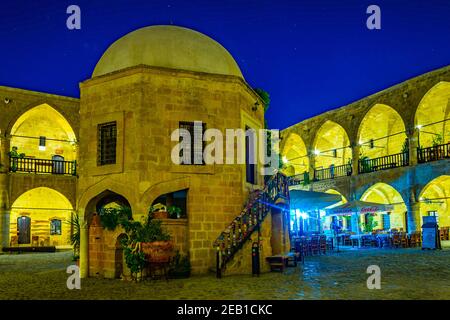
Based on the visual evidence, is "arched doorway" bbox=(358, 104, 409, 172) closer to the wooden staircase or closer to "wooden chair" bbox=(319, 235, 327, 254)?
"wooden chair" bbox=(319, 235, 327, 254)

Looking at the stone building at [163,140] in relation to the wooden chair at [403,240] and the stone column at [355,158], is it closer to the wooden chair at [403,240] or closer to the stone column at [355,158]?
the wooden chair at [403,240]

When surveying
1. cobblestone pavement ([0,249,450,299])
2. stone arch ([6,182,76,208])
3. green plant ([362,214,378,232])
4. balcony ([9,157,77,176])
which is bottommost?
cobblestone pavement ([0,249,450,299])

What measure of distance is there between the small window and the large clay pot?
1959 cm

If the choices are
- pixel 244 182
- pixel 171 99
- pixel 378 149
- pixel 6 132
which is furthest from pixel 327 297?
pixel 378 149

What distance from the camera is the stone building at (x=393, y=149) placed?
886 inches

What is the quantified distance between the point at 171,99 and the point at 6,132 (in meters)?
16.1

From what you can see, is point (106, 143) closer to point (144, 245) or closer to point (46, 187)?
point (144, 245)

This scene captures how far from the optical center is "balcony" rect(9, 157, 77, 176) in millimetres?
→ 25031

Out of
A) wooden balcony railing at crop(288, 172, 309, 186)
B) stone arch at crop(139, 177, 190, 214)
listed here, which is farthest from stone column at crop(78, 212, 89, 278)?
wooden balcony railing at crop(288, 172, 309, 186)

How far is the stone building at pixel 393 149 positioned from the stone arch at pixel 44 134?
15.6 metres

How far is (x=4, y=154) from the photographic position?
24.3 metres

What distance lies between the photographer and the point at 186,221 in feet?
38.1

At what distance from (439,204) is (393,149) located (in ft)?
14.6

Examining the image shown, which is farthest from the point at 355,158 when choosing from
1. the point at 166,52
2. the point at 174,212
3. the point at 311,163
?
the point at 174,212
